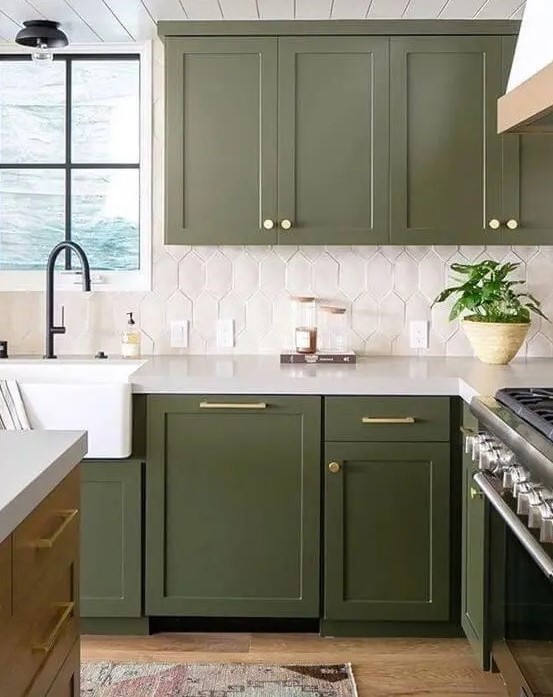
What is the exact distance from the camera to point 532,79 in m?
2.17

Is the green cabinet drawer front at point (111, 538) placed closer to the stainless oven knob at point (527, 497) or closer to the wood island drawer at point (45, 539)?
the wood island drawer at point (45, 539)

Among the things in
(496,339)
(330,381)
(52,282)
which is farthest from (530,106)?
(52,282)

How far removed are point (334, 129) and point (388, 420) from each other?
110cm

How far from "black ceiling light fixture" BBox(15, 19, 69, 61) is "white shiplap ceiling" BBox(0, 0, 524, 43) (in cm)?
4

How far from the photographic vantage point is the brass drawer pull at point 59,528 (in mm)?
1521

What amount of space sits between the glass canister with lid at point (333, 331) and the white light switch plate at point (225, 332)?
14.1 inches

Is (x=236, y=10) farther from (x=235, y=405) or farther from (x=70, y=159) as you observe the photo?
(x=235, y=405)

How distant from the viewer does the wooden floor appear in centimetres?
274

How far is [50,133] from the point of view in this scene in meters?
3.73

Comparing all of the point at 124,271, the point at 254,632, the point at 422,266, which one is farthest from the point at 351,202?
the point at 254,632

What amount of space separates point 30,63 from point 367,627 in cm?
257

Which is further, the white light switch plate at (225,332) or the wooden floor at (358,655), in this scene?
the white light switch plate at (225,332)

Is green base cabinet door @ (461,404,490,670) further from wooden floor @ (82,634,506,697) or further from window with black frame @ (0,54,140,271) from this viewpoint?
window with black frame @ (0,54,140,271)

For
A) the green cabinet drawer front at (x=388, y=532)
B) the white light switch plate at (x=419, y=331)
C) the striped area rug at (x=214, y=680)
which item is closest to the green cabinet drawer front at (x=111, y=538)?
the striped area rug at (x=214, y=680)
